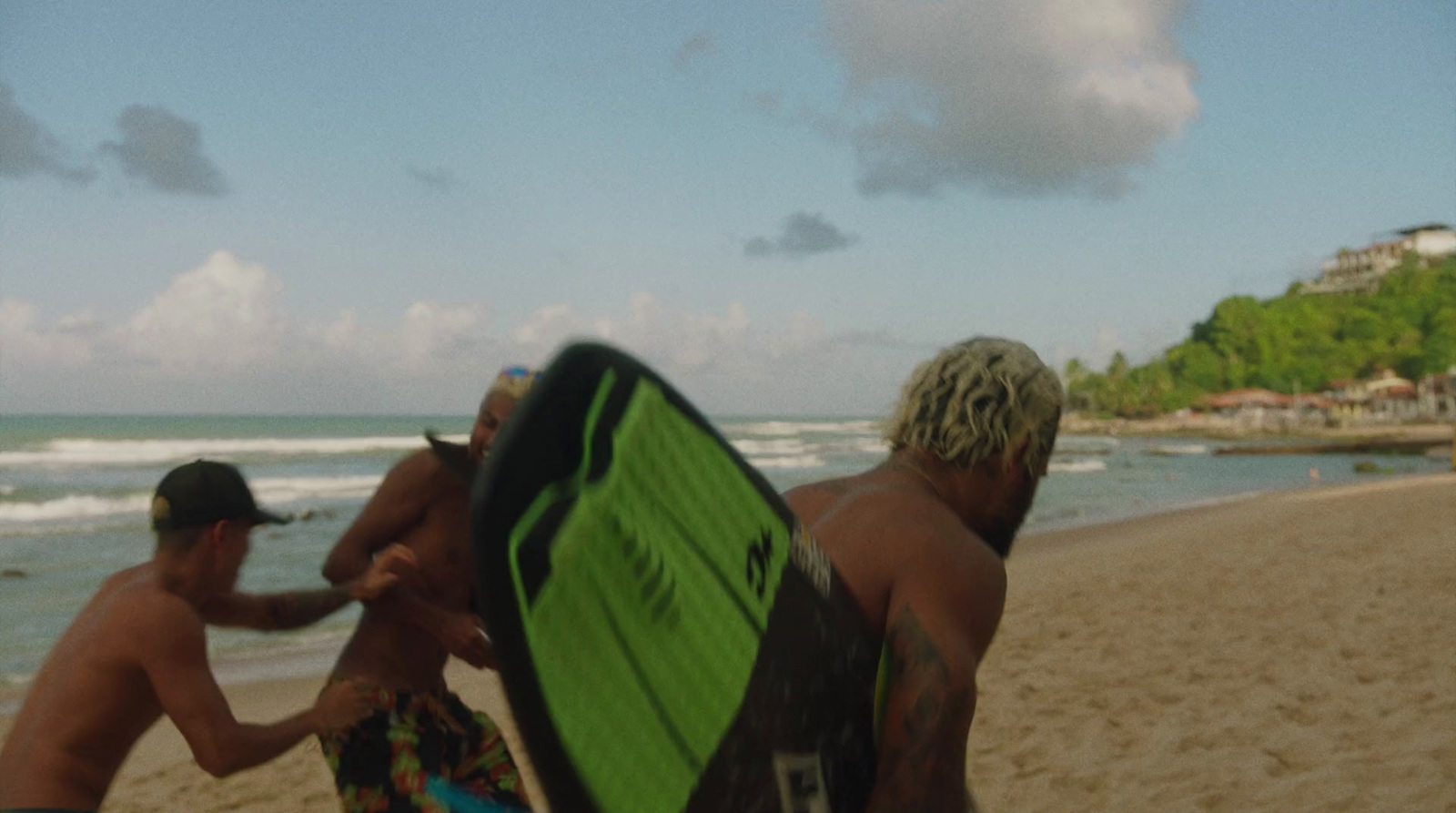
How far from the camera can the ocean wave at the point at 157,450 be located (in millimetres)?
35219

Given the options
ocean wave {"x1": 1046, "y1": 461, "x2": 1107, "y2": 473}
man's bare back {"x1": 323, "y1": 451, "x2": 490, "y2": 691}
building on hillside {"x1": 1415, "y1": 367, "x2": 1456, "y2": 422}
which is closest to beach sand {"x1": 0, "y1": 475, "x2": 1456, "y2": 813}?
man's bare back {"x1": 323, "y1": 451, "x2": 490, "y2": 691}

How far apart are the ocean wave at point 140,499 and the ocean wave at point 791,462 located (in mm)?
12723

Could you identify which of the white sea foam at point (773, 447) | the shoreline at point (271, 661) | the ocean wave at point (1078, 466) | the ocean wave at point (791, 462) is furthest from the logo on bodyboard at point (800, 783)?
the white sea foam at point (773, 447)

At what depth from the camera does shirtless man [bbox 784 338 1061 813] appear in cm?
154

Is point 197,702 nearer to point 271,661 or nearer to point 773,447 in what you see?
point 271,661

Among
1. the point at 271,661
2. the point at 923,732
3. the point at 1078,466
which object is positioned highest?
the point at 923,732

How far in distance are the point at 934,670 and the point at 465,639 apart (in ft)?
4.70

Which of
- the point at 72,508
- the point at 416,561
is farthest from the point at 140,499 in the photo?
the point at 416,561

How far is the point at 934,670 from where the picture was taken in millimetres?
1534

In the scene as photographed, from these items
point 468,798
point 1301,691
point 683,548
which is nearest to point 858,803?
point 683,548

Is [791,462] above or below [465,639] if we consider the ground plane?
below

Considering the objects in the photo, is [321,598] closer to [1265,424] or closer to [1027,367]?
[1027,367]

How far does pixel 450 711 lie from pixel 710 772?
1.44 meters

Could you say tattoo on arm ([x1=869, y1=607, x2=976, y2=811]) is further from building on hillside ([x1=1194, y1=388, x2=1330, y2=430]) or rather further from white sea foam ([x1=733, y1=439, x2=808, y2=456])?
building on hillside ([x1=1194, y1=388, x2=1330, y2=430])
